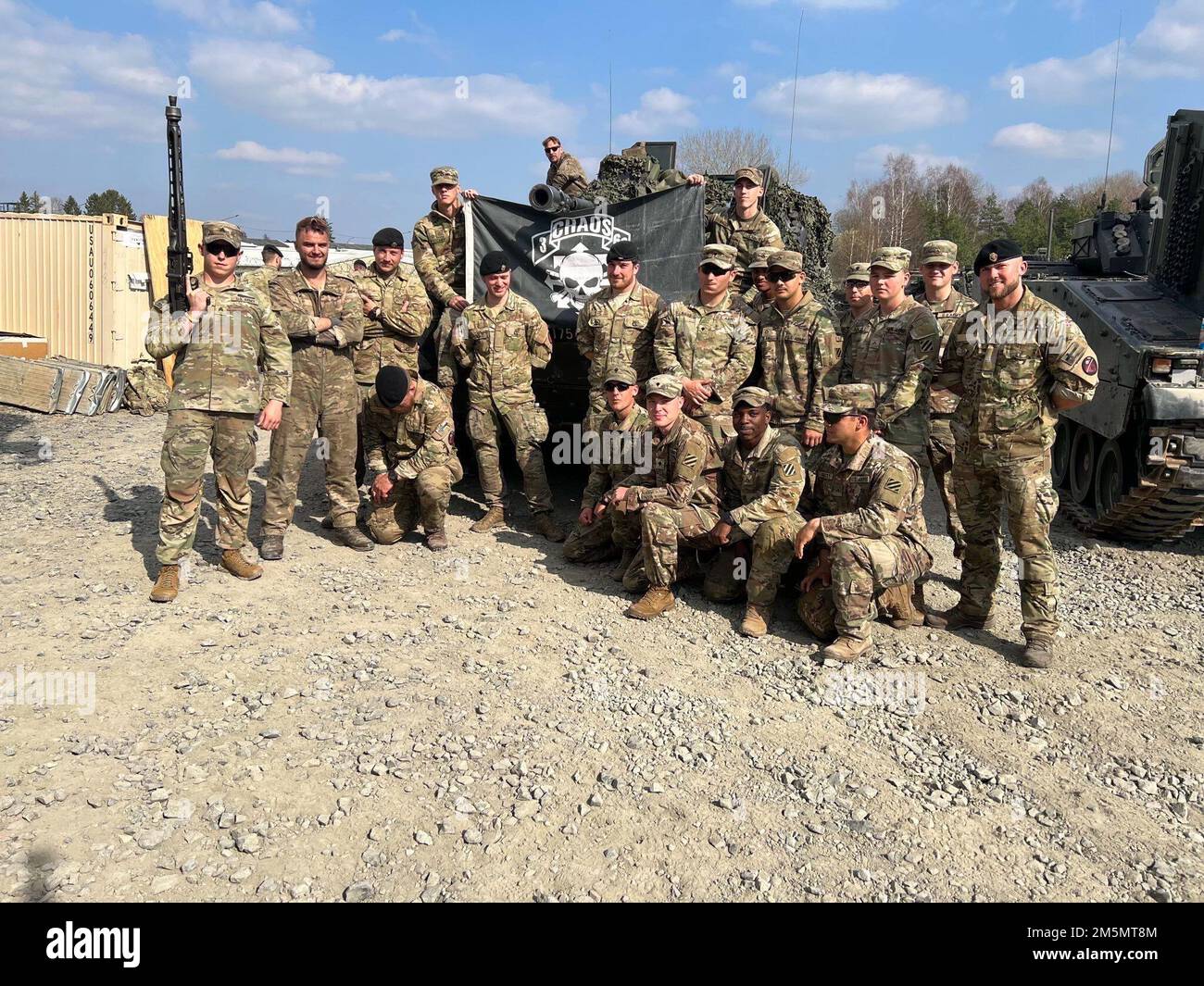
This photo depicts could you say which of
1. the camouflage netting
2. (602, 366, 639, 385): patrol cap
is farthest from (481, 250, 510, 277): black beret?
the camouflage netting

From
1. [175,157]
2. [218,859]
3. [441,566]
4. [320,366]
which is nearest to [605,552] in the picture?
[441,566]

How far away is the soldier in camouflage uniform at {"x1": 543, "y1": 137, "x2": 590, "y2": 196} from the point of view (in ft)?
27.0

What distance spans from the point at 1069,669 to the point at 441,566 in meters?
3.67

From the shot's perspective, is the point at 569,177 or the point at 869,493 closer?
the point at 869,493

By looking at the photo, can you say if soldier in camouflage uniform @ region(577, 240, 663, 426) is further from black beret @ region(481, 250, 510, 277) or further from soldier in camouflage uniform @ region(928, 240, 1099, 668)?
soldier in camouflage uniform @ region(928, 240, 1099, 668)

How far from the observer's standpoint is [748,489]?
5.27m

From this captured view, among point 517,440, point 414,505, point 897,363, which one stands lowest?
point 414,505

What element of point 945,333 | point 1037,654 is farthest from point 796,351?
point 1037,654

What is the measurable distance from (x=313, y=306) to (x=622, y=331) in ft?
6.68

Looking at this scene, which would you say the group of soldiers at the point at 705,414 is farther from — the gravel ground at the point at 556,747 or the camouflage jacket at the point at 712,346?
the gravel ground at the point at 556,747

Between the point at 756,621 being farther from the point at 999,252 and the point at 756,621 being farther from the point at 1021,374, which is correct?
the point at 999,252

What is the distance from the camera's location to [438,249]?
24.1ft

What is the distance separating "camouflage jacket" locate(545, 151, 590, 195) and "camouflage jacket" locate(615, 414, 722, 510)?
11.9ft

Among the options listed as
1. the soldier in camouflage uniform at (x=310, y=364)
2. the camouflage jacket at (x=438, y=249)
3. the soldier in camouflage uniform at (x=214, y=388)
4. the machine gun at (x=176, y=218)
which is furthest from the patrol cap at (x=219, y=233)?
the machine gun at (x=176, y=218)
